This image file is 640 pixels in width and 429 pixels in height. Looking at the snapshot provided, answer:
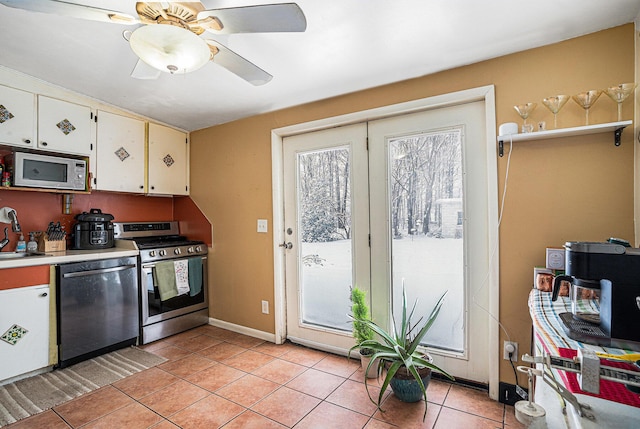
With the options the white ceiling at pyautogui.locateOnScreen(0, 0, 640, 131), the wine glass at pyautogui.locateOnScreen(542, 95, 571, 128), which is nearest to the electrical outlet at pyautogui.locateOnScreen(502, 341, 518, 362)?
the wine glass at pyautogui.locateOnScreen(542, 95, 571, 128)

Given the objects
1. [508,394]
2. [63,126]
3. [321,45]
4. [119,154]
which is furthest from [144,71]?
[508,394]

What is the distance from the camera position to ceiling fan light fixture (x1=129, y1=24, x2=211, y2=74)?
1228 millimetres

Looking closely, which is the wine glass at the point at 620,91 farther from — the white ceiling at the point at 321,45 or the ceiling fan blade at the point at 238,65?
the ceiling fan blade at the point at 238,65

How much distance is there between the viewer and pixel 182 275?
319cm

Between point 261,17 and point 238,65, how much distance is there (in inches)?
18.1

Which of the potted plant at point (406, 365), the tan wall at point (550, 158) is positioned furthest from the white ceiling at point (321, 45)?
the potted plant at point (406, 365)

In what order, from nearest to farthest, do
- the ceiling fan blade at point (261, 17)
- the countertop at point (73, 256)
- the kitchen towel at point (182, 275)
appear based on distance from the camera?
the ceiling fan blade at point (261, 17) → the countertop at point (73, 256) → the kitchen towel at point (182, 275)

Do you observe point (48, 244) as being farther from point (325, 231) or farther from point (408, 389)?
point (408, 389)

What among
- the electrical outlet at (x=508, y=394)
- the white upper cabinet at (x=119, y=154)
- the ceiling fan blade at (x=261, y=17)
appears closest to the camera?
the ceiling fan blade at (x=261, y=17)

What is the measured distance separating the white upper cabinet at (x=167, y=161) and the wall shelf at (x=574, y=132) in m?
3.21

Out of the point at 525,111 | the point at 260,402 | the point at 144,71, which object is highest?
the point at 144,71

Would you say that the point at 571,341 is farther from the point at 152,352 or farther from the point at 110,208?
the point at 110,208

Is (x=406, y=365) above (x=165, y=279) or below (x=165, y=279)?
below

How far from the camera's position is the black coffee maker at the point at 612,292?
1.01m
